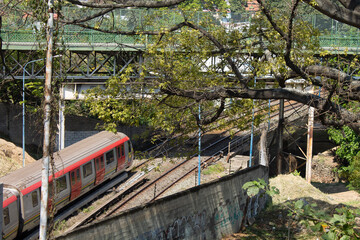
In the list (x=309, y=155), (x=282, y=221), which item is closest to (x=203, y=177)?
(x=309, y=155)

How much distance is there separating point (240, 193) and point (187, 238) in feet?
9.09

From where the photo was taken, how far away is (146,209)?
30.9 feet

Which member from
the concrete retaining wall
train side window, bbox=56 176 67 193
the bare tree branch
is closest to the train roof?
train side window, bbox=56 176 67 193

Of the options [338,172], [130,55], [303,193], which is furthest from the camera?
[338,172]

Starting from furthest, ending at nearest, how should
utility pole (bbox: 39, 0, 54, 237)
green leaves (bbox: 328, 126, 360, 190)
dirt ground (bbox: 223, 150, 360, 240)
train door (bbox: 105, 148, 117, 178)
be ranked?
green leaves (bbox: 328, 126, 360, 190), train door (bbox: 105, 148, 117, 178), dirt ground (bbox: 223, 150, 360, 240), utility pole (bbox: 39, 0, 54, 237)

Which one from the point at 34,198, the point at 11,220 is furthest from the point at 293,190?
the point at 11,220

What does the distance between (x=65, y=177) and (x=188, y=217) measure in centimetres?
794

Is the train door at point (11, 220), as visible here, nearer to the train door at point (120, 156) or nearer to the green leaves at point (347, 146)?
the train door at point (120, 156)

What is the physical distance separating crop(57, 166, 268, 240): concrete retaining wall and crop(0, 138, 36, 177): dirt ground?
15.5m

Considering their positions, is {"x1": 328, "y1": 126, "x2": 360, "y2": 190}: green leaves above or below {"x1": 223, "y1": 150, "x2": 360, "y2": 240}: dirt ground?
below

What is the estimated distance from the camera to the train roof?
49.3 feet

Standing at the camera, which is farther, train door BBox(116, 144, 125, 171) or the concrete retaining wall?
train door BBox(116, 144, 125, 171)

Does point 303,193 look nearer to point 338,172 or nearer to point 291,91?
point 291,91

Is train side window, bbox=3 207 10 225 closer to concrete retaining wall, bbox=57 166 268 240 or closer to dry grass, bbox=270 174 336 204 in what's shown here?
concrete retaining wall, bbox=57 166 268 240
